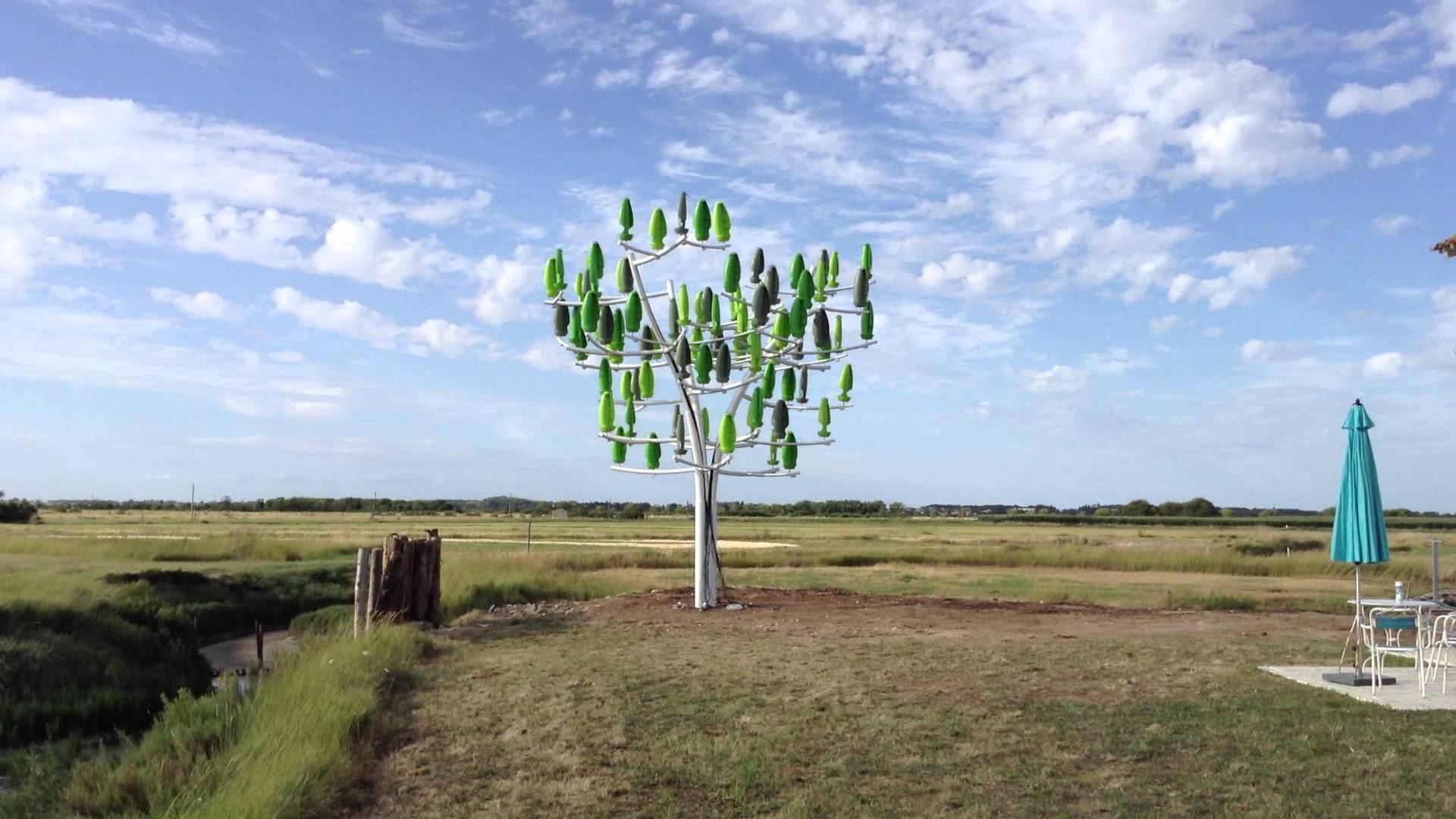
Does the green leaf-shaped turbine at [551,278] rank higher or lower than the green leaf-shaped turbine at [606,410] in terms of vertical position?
higher

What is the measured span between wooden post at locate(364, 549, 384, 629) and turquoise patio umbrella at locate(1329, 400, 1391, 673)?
11489mm

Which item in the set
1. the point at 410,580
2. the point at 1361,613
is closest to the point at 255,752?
the point at 410,580

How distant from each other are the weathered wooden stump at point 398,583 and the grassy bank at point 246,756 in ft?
12.2

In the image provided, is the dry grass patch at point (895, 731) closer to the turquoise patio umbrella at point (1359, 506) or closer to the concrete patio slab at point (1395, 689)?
the concrete patio slab at point (1395, 689)

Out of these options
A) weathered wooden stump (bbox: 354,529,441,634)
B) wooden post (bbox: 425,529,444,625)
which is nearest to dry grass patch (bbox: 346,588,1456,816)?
weathered wooden stump (bbox: 354,529,441,634)

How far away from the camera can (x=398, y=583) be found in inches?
610

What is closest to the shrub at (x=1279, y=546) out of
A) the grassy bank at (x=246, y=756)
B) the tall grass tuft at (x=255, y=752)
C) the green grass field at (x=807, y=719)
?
the green grass field at (x=807, y=719)

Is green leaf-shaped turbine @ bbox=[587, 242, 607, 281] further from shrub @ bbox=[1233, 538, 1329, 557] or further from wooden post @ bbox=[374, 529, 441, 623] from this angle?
shrub @ bbox=[1233, 538, 1329, 557]

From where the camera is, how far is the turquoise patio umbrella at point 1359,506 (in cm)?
995

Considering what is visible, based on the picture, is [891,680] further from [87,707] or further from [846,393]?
[87,707]

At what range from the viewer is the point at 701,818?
21.8 feet

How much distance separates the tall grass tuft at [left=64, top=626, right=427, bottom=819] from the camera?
702cm

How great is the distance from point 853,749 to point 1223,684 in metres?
4.17

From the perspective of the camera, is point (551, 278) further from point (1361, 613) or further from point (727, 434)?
point (1361, 613)
